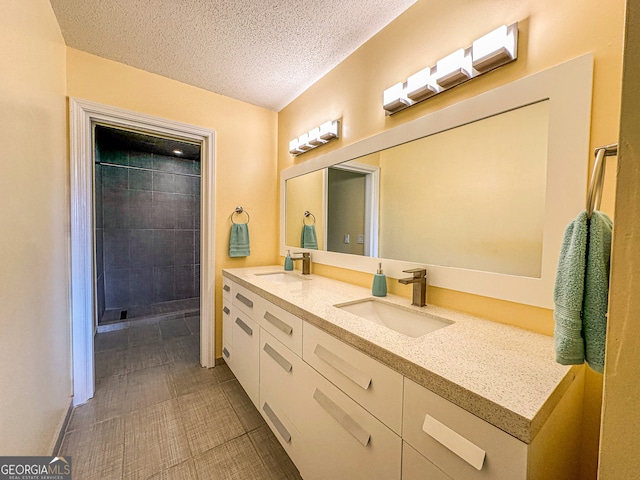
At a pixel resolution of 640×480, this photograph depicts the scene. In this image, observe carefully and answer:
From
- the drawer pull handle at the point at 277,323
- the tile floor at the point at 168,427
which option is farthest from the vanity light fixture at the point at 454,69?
the tile floor at the point at 168,427

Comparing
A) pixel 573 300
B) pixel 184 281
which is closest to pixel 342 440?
pixel 573 300

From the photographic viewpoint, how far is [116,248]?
3.42m

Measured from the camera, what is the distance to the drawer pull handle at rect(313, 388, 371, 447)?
82 centimetres

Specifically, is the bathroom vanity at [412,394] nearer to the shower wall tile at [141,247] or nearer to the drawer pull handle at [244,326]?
the drawer pull handle at [244,326]

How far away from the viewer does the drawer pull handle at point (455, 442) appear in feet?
1.79

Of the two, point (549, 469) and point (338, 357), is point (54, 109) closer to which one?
point (338, 357)

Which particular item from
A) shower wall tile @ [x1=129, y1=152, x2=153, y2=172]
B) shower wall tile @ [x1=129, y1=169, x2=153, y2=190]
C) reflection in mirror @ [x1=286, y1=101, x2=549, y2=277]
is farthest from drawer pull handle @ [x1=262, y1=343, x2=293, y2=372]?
shower wall tile @ [x1=129, y1=152, x2=153, y2=172]

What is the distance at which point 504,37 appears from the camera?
0.95 m

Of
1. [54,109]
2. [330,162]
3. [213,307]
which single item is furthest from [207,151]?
[213,307]

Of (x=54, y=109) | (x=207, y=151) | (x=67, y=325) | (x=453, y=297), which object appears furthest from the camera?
(x=207, y=151)

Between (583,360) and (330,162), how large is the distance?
163cm

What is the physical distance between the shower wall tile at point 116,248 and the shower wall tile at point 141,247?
0.05 m

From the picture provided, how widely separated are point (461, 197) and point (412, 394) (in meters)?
0.86
